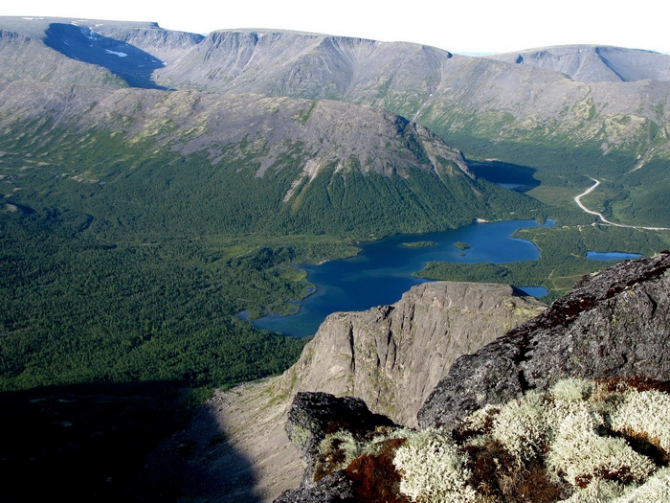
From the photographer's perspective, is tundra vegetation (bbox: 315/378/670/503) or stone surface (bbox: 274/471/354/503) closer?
tundra vegetation (bbox: 315/378/670/503)

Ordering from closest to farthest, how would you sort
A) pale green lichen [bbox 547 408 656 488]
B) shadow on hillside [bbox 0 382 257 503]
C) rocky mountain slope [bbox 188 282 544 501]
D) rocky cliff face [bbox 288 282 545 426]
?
pale green lichen [bbox 547 408 656 488], shadow on hillside [bbox 0 382 257 503], rocky mountain slope [bbox 188 282 544 501], rocky cliff face [bbox 288 282 545 426]

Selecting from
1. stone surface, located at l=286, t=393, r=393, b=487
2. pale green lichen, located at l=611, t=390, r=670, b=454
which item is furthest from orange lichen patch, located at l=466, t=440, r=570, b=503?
stone surface, located at l=286, t=393, r=393, b=487

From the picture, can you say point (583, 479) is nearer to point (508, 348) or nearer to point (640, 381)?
point (640, 381)

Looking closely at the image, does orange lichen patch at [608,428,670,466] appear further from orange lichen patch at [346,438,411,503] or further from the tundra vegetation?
orange lichen patch at [346,438,411,503]

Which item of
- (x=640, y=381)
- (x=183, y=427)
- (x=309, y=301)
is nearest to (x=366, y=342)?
(x=183, y=427)

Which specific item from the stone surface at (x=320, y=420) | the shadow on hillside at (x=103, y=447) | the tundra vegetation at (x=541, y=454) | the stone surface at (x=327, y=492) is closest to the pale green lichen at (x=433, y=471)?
the tundra vegetation at (x=541, y=454)

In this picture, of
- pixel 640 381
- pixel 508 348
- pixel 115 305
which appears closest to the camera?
pixel 640 381

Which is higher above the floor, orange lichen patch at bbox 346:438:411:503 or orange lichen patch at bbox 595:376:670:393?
orange lichen patch at bbox 595:376:670:393
